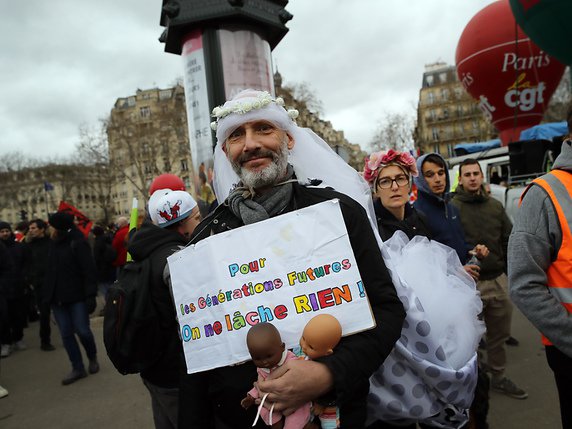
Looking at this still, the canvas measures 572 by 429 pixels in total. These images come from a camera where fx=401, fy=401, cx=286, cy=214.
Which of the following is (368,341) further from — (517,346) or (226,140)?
(517,346)

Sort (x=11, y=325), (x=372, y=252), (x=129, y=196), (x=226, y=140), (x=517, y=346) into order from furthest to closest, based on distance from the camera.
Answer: (x=129, y=196)
(x=11, y=325)
(x=517, y=346)
(x=226, y=140)
(x=372, y=252)

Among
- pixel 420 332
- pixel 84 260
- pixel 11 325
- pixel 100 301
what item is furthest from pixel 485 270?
pixel 100 301

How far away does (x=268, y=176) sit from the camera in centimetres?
157

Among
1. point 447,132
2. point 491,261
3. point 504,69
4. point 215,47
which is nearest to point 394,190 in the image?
point 491,261

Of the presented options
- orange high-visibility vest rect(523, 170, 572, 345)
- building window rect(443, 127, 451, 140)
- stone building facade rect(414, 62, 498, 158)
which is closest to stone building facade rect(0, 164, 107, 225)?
stone building facade rect(414, 62, 498, 158)

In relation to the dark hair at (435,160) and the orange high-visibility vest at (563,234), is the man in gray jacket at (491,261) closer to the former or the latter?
the dark hair at (435,160)

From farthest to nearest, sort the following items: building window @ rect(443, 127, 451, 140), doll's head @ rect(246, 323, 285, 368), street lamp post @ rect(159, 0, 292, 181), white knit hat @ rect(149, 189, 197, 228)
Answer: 1. building window @ rect(443, 127, 451, 140)
2. street lamp post @ rect(159, 0, 292, 181)
3. white knit hat @ rect(149, 189, 197, 228)
4. doll's head @ rect(246, 323, 285, 368)

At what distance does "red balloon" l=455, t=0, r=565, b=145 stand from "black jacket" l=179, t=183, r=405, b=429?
14416 mm

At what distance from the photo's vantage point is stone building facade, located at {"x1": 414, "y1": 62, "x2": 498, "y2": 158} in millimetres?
56247

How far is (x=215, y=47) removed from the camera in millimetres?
6832

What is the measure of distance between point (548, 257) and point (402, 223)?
3.80ft

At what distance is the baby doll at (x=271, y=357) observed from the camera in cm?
119

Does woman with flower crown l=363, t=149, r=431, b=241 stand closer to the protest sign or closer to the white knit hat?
the white knit hat

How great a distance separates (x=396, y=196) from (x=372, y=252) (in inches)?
62.4
